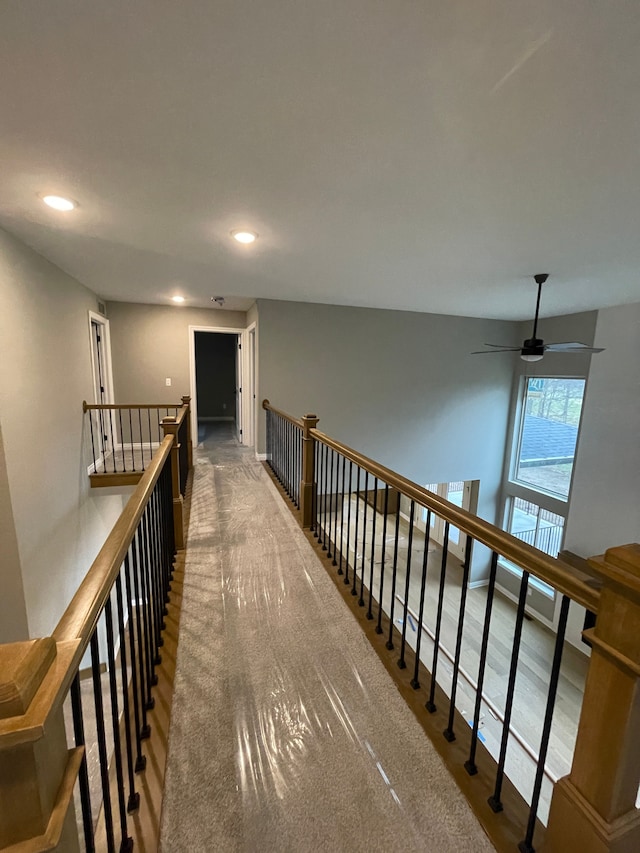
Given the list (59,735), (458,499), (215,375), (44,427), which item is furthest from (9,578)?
(458,499)

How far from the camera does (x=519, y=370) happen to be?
21.8ft

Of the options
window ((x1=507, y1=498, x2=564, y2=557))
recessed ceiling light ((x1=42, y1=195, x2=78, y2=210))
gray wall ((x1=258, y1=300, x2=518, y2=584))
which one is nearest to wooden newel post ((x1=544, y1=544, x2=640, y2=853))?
recessed ceiling light ((x1=42, y1=195, x2=78, y2=210))

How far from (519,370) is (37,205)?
23.1ft

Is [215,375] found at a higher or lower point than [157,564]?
higher

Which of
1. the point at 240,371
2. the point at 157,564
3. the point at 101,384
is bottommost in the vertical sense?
the point at 157,564

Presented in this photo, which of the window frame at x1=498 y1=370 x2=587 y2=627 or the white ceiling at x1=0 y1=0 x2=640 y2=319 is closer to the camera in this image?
the white ceiling at x1=0 y1=0 x2=640 y2=319

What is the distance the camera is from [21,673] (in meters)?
0.52

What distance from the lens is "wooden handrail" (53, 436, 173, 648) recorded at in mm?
739

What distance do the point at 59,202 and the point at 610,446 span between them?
635 centimetres

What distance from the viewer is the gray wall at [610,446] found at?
15.0ft

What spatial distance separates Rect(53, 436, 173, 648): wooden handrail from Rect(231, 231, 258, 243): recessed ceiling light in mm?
2136

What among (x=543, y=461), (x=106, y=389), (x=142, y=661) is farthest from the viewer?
(x=543, y=461)

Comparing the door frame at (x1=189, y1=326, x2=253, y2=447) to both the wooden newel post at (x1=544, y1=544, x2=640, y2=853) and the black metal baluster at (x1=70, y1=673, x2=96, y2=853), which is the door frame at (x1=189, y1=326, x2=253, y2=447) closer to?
the black metal baluster at (x1=70, y1=673, x2=96, y2=853)

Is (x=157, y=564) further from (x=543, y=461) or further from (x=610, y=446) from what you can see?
(x=543, y=461)
